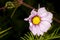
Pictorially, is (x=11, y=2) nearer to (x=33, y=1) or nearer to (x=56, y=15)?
(x=33, y=1)

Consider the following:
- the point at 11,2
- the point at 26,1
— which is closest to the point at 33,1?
the point at 26,1

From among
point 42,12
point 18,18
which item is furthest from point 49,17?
point 18,18

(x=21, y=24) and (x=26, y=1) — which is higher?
(x=26, y=1)

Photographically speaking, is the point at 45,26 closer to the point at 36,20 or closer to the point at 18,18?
the point at 36,20

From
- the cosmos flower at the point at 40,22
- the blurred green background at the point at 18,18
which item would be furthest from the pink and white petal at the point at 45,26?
the blurred green background at the point at 18,18

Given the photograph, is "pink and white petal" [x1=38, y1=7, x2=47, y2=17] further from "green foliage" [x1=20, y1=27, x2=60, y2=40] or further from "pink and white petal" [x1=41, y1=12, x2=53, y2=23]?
"green foliage" [x1=20, y1=27, x2=60, y2=40]
